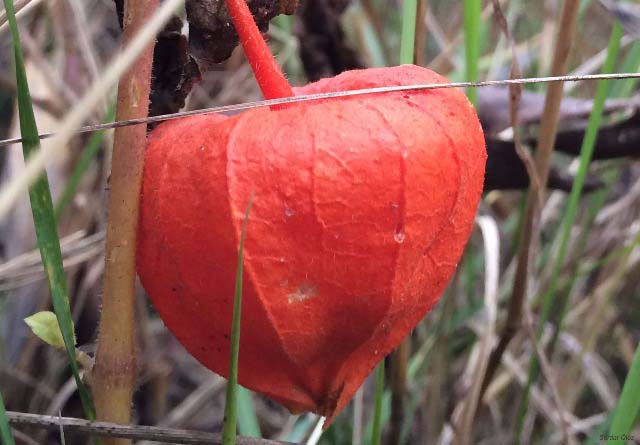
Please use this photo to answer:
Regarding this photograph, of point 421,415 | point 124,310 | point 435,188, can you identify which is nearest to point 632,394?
point 435,188

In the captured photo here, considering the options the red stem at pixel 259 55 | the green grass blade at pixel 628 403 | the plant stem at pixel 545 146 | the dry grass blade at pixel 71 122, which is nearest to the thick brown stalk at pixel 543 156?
the plant stem at pixel 545 146

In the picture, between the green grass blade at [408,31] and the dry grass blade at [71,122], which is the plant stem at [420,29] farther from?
the dry grass blade at [71,122]

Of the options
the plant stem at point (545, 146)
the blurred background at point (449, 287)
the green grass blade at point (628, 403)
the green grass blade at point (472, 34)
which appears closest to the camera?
the green grass blade at point (628, 403)

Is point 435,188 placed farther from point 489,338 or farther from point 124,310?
point 489,338

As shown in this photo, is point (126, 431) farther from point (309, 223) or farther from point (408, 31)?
point (408, 31)

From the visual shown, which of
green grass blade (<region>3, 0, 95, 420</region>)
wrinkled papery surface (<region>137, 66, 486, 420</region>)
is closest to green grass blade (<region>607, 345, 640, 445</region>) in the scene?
wrinkled papery surface (<region>137, 66, 486, 420</region>)
